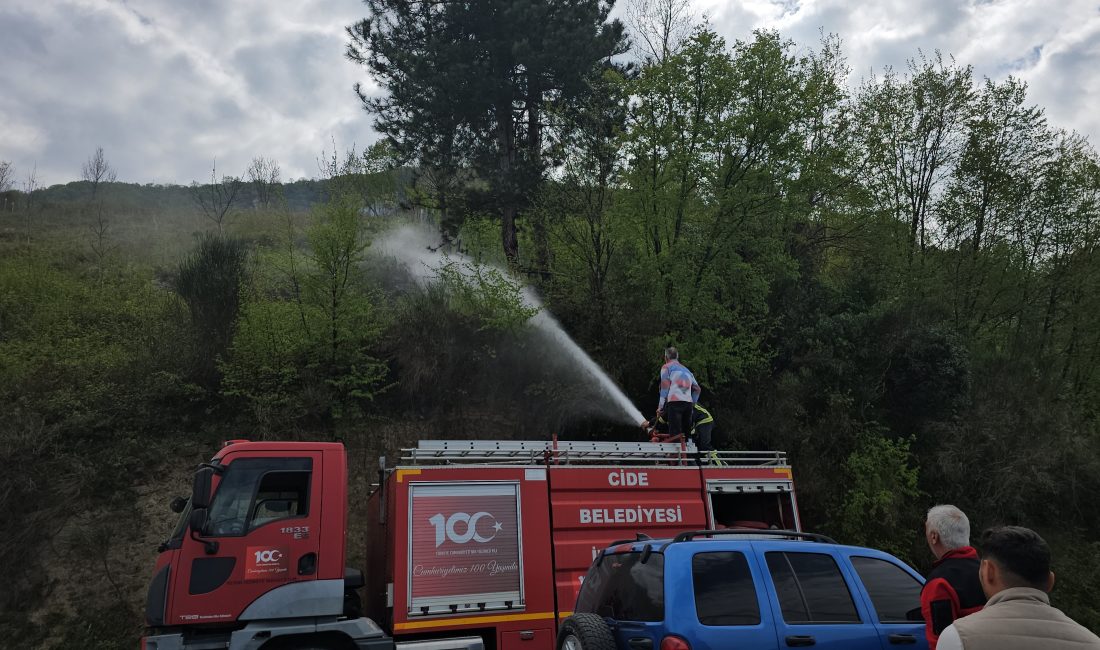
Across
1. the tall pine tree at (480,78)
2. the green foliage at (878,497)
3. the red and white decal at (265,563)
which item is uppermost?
the tall pine tree at (480,78)

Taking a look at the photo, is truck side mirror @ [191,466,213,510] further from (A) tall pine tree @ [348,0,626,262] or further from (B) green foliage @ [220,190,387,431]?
(A) tall pine tree @ [348,0,626,262]

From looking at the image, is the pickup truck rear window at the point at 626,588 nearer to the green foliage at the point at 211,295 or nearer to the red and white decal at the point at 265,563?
the red and white decal at the point at 265,563

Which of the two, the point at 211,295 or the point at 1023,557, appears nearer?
the point at 1023,557

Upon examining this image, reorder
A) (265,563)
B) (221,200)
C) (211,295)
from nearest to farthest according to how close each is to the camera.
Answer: (265,563), (211,295), (221,200)

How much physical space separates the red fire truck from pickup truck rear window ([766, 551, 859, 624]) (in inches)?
109

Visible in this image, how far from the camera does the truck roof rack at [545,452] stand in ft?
26.9

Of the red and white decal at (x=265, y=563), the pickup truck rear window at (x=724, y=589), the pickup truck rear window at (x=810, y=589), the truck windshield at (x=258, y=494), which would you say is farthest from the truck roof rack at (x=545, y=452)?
the pickup truck rear window at (x=724, y=589)

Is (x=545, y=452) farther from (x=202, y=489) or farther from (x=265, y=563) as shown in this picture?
(x=202, y=489)

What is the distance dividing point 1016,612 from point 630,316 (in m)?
15.3

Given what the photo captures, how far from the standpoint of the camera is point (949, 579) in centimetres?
420

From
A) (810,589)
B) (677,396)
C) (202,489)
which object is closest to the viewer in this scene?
(810,589)

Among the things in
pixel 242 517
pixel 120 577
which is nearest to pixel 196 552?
pixel 242 517

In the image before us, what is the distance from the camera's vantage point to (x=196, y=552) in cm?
679

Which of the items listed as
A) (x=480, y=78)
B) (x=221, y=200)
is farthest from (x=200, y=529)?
(x=221, y=200)
